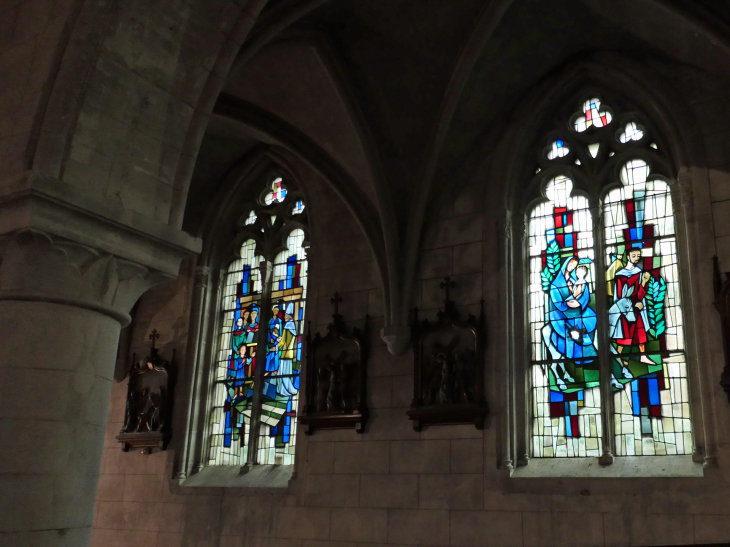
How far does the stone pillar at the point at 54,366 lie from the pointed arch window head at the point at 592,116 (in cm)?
598

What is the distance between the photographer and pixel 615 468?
23.8ft

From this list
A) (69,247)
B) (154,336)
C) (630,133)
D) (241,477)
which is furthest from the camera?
(154,336)

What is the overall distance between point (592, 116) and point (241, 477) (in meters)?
6.19

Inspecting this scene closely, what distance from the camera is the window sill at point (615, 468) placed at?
22.7 feet

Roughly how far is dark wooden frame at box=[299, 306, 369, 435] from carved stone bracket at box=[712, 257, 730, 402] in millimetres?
3834

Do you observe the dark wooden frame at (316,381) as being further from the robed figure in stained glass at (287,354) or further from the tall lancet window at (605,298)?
the tall lancet window at (605,298)

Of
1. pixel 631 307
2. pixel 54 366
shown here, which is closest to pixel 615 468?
pixel 631 307

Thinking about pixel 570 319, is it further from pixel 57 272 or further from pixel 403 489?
pixel 57 272

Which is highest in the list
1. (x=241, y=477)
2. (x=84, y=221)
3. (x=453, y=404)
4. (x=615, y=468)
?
(x=84, y=221)

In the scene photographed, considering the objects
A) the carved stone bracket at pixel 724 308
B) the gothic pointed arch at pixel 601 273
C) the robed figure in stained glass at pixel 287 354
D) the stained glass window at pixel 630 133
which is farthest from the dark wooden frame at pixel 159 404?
the carved stone bracket at pixel 724 308

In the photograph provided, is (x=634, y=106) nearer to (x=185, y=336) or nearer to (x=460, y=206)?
(x=460, y=206)

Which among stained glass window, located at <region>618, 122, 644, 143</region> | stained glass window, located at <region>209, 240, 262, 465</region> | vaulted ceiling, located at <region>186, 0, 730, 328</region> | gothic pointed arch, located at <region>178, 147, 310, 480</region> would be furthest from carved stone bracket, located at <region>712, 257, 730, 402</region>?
stained glass window, located at <region>209, 240, 262, 465</region>

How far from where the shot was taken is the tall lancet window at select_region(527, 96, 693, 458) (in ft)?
24.3

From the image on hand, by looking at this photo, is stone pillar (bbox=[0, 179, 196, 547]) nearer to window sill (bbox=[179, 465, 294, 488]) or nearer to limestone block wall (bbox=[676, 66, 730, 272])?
window sill (bbox=[179, 465, 294, 488])
